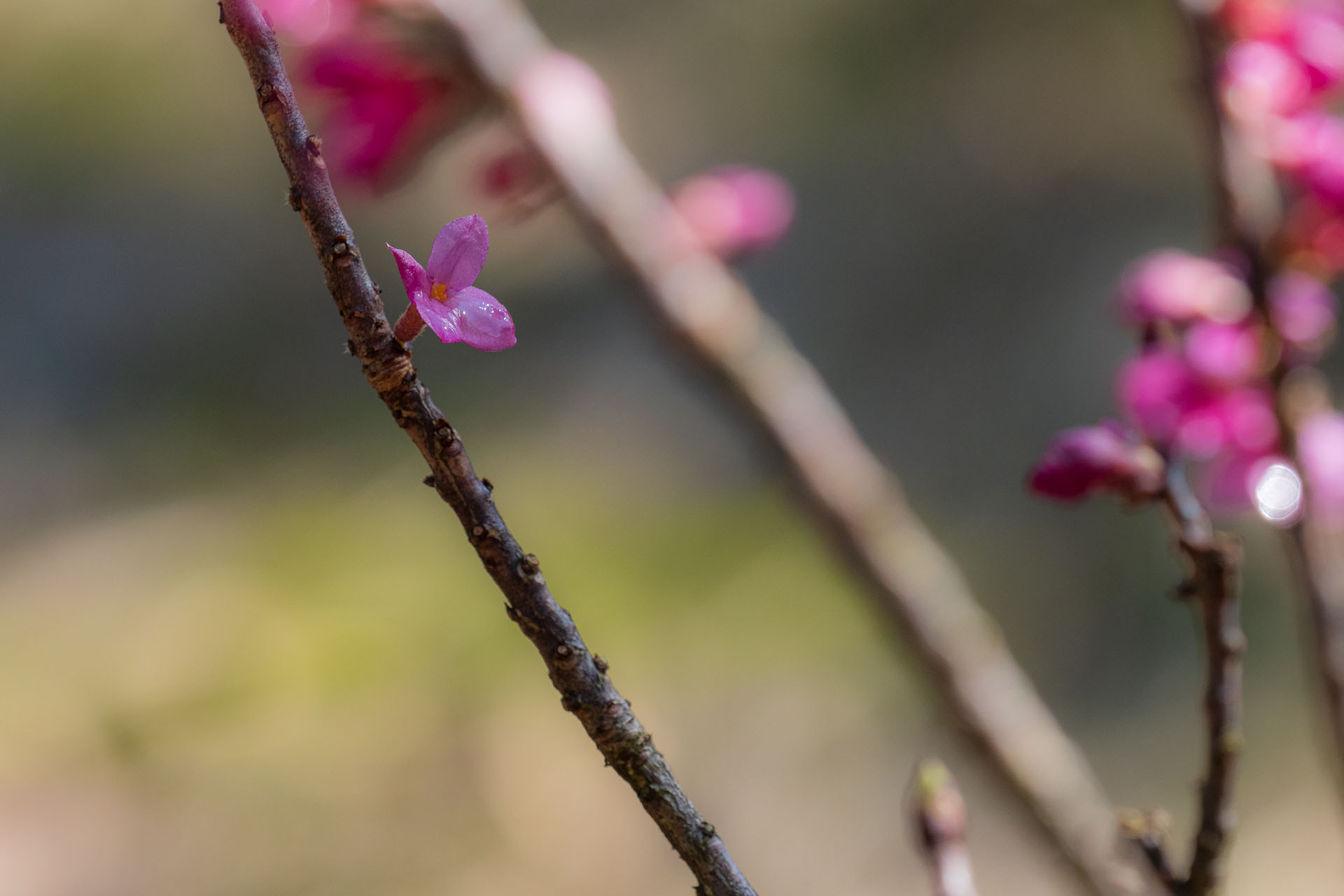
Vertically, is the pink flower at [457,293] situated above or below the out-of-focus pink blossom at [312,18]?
below

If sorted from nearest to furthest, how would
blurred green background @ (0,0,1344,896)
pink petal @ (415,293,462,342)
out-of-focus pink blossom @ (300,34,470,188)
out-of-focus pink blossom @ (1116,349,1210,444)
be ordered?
1. pink petal @ (415,293,462,342)
2. out-of-focus pink blossom @ (1116,349,1210,444)
3. out-of-focus pink blossom @ (300,34,470,188)
4. blurred green background @ (0,0,1344,896)

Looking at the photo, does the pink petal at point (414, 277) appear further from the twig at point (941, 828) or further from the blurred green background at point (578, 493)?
the blurred green background at point (578, 493)

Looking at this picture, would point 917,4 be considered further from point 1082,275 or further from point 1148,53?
point 1082,275

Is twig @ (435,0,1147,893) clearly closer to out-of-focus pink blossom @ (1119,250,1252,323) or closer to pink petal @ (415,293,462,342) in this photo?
out-of-focus pink blossom @ (1119,250,1252,323)

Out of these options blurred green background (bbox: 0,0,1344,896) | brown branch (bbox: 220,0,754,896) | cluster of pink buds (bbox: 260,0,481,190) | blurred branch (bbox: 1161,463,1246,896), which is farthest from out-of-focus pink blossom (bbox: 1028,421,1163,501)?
blurred green background (bbox: 0,0,1344,896)

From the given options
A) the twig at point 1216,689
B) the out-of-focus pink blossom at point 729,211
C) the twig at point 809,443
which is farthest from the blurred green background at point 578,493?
the twig at point 1216,689

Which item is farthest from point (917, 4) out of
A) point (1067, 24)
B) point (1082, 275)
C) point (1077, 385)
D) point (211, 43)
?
point (211, 43)

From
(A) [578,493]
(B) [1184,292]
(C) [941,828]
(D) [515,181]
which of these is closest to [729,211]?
(D) [515,181]
